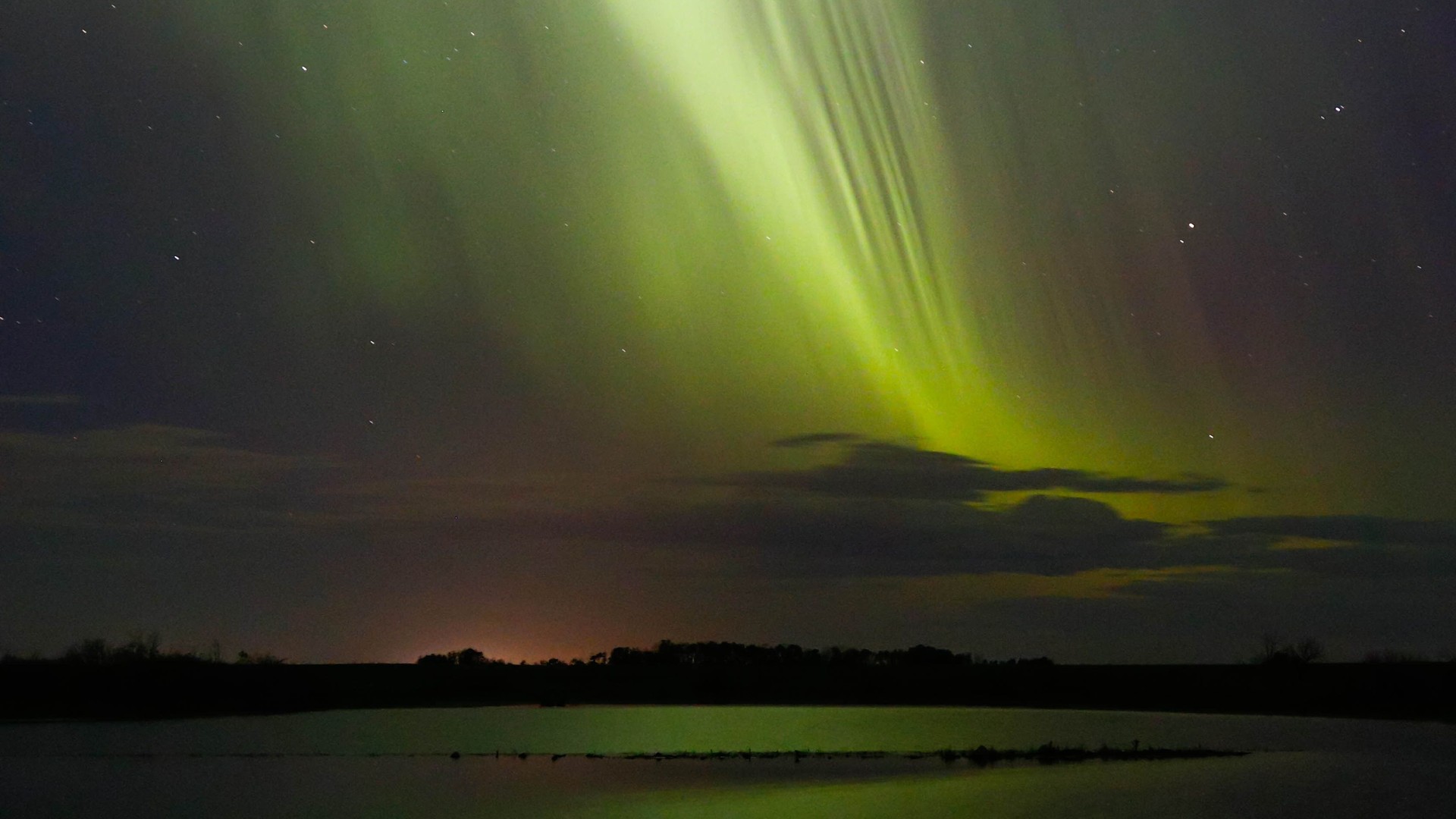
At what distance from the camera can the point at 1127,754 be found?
39562mm

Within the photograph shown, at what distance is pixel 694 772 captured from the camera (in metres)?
35.7

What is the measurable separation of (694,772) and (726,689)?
56.1 meters

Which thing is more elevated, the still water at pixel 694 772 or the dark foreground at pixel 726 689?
the dark foreground at pixel 726 689

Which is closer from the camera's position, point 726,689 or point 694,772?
point 694,772

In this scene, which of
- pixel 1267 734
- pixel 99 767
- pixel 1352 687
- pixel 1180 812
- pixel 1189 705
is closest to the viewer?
pixel 1180 812

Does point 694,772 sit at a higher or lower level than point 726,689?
lower

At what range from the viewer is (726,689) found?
299 feet

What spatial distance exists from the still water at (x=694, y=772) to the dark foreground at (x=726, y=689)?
1236cm

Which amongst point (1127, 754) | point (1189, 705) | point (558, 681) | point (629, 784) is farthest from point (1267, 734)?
point (558, 681)

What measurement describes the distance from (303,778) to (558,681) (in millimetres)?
66349

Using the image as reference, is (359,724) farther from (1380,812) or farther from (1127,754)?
(1380,812)

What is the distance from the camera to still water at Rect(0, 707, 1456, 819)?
28609 mm

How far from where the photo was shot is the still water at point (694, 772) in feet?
93.9

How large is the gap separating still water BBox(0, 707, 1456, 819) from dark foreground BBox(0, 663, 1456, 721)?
12.4 metres
